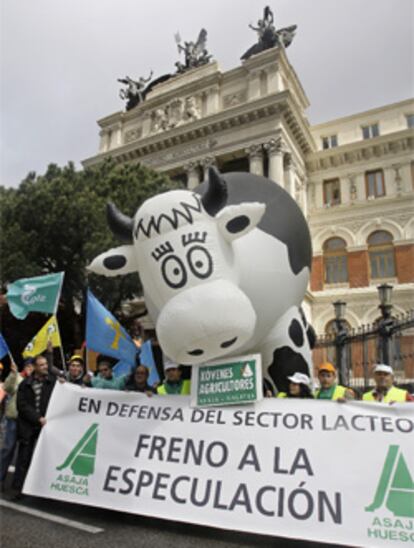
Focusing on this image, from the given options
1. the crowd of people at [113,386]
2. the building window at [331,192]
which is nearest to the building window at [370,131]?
the building window at [331,192]

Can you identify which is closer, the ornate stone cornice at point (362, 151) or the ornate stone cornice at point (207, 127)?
the ornate stone cornice at point (207, 127)

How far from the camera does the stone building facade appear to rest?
24.3 m

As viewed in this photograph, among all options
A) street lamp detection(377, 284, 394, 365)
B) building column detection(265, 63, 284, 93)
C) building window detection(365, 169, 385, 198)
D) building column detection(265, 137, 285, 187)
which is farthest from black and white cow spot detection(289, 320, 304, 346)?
building window detection(365, 169, 385, 198)

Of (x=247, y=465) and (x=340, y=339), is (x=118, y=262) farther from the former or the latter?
(x=340, y=339)

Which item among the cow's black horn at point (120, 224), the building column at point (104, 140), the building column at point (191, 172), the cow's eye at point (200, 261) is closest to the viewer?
the cow's eye at point (200, 261)

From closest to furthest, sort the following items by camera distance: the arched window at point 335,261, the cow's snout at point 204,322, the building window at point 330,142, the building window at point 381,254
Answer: the cow's snout at point 204,322 → the building window at point 381,254 → the arched window at point 335,261 → the building window at point 330,142

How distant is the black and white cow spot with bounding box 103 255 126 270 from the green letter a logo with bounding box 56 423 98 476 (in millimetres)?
1659

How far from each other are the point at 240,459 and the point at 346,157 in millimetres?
26529

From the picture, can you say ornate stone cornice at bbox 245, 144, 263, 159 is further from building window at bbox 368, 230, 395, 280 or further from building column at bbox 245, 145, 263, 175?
building window at bbox 368, 230, 395, 280

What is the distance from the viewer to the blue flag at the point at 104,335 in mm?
7941

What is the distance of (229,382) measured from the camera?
3.99 metres

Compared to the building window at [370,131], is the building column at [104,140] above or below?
above

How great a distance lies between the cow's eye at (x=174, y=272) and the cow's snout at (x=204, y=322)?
0.14m

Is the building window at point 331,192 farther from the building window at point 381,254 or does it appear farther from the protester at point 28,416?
the protester at point 28,416
